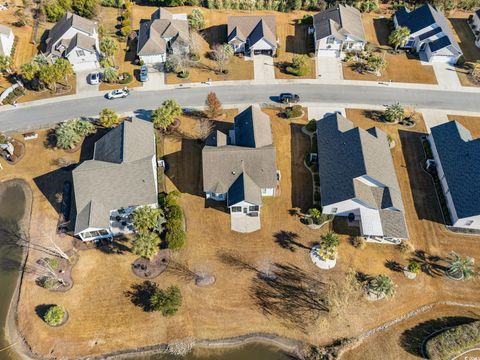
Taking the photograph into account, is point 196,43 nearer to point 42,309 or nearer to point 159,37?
point 159,37

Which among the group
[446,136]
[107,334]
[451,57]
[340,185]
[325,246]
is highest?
[451,57]

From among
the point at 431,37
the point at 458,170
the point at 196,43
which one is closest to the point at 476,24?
the point at 431,37

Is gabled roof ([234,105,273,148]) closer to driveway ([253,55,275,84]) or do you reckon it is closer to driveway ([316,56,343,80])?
driveway ([253,55,275,84])

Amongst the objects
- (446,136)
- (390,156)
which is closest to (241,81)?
(390,156)

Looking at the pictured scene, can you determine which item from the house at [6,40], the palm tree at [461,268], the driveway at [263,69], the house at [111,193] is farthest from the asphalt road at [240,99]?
the palm tree at [461,268]

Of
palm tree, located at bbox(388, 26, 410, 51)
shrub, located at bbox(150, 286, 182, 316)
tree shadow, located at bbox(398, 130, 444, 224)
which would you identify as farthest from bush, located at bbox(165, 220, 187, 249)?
palm tree, located at bbox(388, 26, 410, 51)

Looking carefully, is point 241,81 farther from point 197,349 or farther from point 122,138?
point 197,349
